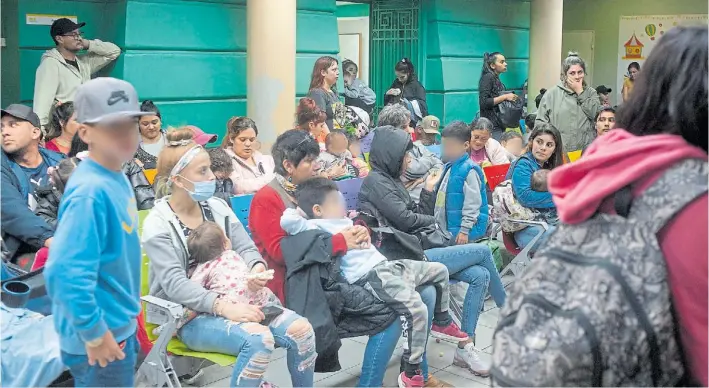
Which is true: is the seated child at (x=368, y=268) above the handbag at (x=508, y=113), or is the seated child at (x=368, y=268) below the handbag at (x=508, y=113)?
below

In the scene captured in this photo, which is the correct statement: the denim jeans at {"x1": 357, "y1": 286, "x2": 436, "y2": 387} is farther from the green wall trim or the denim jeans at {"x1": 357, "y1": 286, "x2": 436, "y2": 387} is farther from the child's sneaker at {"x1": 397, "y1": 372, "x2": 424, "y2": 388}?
the green wall trim

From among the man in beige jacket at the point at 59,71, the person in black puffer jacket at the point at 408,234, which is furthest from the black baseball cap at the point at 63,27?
the person in black puffer jacket at the point at 408,234

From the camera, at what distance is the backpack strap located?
1368 mm

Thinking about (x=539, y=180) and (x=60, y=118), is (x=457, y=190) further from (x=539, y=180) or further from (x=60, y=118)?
(x=60, y=118)

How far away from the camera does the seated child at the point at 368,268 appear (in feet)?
12.8

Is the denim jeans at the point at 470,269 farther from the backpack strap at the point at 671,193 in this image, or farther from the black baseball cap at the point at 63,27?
the black baseball cap at the point at 63,27

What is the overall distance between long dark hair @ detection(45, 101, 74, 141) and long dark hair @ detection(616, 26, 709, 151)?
4354 millimetres

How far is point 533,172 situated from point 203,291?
2803 millimetres

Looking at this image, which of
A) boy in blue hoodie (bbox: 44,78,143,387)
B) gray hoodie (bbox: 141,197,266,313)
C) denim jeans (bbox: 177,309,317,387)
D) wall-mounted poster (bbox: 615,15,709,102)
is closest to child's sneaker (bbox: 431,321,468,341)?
denim jeans (bbox: 177,309,317,387)

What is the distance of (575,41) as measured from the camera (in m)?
18.1

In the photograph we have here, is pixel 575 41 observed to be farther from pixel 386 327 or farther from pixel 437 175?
pixel 386 327

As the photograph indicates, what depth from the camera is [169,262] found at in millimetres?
3520

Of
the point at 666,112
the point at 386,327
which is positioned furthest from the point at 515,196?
the point at 666,112

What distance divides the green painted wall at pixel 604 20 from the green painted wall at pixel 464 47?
463cm
